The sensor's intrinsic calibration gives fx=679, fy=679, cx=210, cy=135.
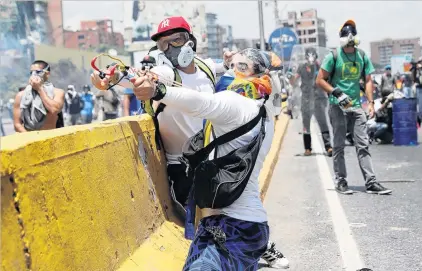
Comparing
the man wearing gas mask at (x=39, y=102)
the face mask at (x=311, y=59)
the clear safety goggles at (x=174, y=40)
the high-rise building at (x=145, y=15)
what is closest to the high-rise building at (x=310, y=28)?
the high-rise building at (x=145, y=15)

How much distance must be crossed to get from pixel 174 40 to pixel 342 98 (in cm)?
366

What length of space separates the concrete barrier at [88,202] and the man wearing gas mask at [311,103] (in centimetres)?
736

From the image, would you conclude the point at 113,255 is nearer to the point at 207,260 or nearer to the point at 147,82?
the point at 207,260

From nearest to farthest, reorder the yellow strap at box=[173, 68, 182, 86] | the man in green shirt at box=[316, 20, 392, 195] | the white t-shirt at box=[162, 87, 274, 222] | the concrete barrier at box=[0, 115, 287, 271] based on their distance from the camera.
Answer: the concrete barrier at box=[0, 115, 287, 271] → the white t-shirt at box=[162, 87, 274, 222] → the yellow strap at box=[173, 68, 182, 86] → the man in green shirt at box=[316, 20, 392, 195]

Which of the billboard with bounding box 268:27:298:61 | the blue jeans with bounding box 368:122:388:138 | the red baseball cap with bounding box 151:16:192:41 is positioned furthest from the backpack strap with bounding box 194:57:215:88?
the billboard with bounding box 268:27:298:61

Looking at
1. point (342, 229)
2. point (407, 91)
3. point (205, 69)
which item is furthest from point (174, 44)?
point (407, 91)

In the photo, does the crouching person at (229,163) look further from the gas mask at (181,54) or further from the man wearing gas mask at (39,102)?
the man wearing gas mask at (39,102)

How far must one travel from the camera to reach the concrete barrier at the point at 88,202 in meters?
2.73

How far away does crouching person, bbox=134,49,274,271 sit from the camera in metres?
3.17

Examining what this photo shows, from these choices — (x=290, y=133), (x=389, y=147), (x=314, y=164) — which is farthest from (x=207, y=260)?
(x=290, y=133)

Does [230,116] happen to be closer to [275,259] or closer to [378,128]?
[275,259]

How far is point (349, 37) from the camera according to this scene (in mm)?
7820

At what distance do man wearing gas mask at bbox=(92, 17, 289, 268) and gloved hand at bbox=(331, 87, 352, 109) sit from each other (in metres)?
2.83

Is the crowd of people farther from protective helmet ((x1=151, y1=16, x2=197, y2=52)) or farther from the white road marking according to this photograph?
the white road marking
